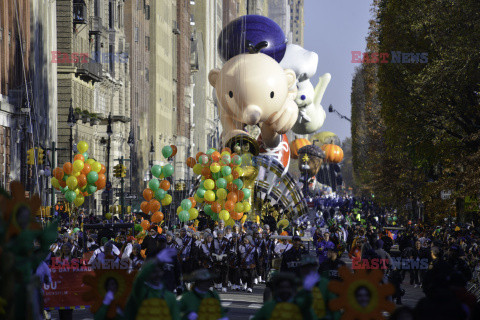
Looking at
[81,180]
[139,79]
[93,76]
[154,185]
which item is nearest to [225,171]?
[154,185]

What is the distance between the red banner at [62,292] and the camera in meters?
18.1

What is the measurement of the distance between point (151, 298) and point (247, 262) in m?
17.6

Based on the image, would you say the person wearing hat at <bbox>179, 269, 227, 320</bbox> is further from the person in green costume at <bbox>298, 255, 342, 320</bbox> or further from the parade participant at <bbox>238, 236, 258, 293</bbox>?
the parade participant at <bbox>238, 236, 258, 293</bbox>

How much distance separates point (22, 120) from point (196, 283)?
37.8 m

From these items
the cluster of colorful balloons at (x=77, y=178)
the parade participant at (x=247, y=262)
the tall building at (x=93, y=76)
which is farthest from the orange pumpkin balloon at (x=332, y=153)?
the parade participant at (x=247, y=262)

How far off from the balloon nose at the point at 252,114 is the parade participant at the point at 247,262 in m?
6.81

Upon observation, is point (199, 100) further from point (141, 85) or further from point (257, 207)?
point (257, 207)

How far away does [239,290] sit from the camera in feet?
90.7

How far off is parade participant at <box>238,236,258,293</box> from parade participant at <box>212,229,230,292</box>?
1.37ft

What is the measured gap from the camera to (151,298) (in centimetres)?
995

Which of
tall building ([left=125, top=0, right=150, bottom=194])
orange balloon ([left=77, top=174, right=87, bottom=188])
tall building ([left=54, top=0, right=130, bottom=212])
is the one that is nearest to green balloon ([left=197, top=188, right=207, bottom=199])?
orange balloon ([left=77, top=174, right=87, bottom=188])

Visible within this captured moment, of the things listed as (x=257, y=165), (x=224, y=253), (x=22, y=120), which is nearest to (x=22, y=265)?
(x=224, y=253)

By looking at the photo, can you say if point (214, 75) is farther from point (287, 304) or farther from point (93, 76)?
point (287, 304)

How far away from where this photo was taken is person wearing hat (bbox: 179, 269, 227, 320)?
34.9 ft
